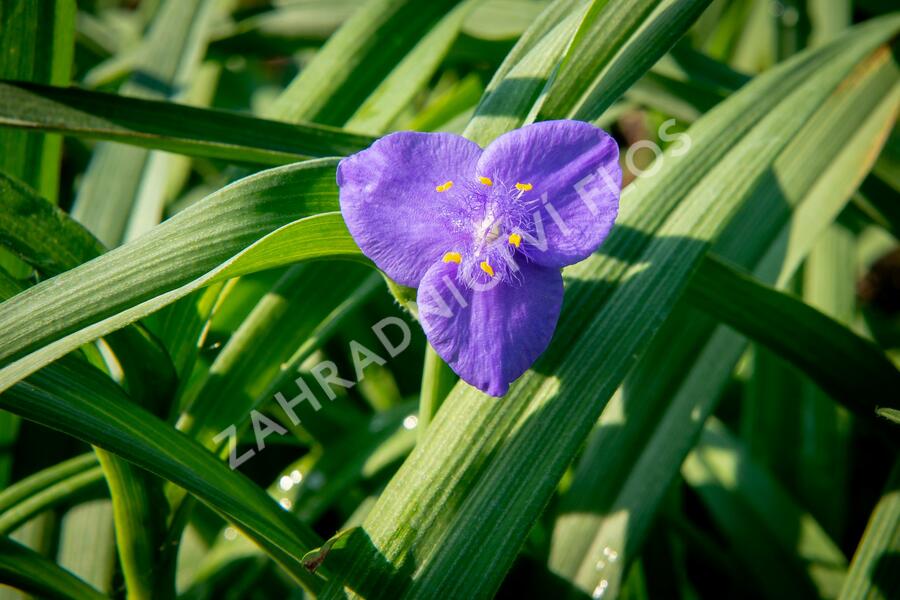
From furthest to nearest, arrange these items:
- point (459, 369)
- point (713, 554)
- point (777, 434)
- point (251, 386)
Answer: point (777, 434) → point (713, 554) → point (251, 386) → point (459, 369)

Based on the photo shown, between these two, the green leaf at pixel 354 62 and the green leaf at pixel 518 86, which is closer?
the green leaf at pixel 518 86

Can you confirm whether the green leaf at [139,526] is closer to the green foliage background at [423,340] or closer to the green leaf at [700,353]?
the green foliage background at [423,340]

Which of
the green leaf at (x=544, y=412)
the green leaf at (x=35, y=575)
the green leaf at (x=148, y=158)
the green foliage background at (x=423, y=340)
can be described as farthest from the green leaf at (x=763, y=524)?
the green leaf at (x=148, y=158)

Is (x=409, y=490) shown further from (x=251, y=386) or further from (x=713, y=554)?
(x=713, y=554)

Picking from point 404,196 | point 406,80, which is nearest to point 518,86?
point 404,196

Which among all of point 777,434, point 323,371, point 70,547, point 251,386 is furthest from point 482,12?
point 70,547

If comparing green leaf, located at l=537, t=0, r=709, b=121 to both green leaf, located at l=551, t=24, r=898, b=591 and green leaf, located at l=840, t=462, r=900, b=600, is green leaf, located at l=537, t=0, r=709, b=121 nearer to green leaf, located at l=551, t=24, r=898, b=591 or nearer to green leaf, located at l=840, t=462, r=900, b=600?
green leaf, located at l=551, t=24, r=898, b=591

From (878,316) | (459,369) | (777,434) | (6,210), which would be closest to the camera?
(459,369)
